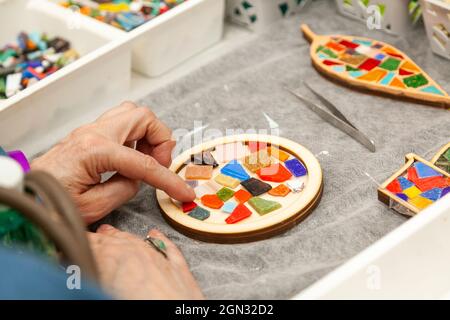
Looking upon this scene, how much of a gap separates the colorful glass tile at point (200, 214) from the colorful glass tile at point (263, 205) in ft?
0.19

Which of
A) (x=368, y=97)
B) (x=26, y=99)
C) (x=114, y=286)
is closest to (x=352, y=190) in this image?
(x=368, y=97)

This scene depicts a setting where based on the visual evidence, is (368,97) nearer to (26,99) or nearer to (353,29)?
(353,29)

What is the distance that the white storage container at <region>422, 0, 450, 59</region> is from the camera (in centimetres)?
111

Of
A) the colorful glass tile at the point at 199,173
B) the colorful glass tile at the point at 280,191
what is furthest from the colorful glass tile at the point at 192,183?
the colorful glass tile at the point at 280,191

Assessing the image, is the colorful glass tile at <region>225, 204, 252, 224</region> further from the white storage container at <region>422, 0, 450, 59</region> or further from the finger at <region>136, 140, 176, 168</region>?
the white storage container at <region>422, 0, 450, 59</region>

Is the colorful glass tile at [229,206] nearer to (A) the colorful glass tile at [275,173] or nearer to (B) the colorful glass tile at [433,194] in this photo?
(A) the colorful glass tile at [275,173]

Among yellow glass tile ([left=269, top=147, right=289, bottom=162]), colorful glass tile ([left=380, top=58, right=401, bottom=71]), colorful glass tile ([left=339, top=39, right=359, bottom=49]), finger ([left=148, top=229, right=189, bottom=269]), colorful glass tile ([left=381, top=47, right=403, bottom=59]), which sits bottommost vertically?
finger ([left=148, top=229, right=189, bottom=269])

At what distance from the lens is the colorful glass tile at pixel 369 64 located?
1.16 meters

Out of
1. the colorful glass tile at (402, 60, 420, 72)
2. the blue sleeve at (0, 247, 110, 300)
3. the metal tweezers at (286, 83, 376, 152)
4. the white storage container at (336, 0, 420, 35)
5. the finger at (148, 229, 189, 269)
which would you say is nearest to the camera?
the blue sleeve at (0, 247, 110, 300)

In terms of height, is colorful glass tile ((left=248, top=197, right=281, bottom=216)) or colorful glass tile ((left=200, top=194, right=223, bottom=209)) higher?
colorful glass tile ((left=248, top=197, right=281, bottom=216))

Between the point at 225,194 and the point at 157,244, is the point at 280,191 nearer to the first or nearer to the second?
the point at 225,194

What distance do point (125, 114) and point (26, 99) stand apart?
0.20 metres

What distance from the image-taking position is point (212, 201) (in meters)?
0.92

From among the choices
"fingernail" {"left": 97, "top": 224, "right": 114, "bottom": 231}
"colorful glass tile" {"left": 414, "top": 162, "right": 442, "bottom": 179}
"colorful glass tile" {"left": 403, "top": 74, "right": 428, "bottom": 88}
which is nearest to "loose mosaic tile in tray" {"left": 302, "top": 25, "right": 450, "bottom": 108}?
"colorful glass tile" {"left": 403, "top": 74, "right": 428, "bottom": 88}
